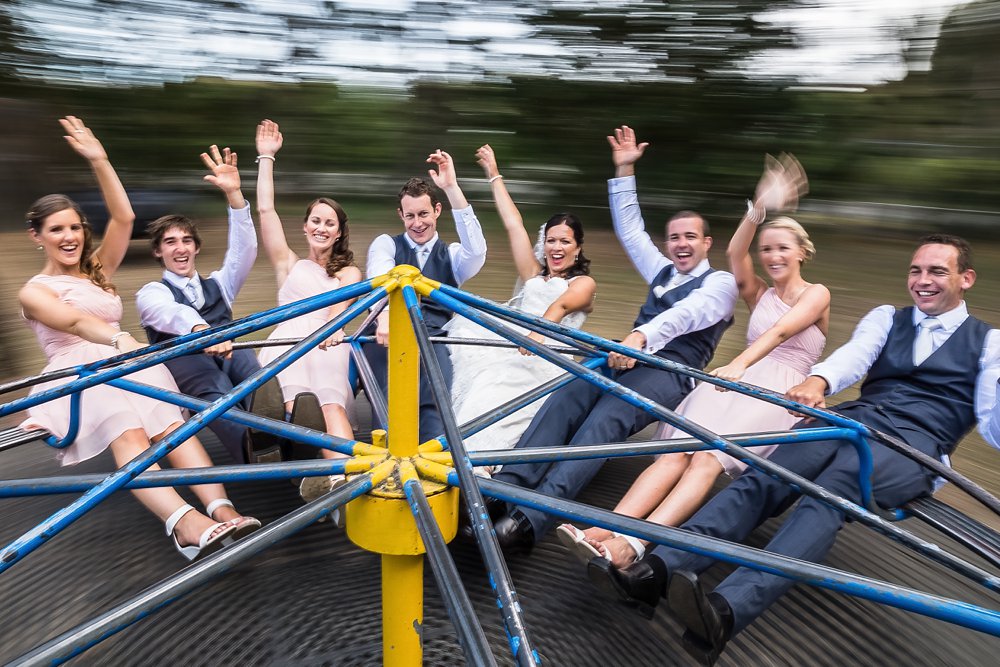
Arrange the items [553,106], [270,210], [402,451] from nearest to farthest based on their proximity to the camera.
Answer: [402,451] < [270,210] < [553,106]

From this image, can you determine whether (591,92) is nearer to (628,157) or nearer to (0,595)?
(628,157)

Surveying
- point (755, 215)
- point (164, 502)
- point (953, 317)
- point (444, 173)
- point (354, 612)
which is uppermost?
point (444, 173)

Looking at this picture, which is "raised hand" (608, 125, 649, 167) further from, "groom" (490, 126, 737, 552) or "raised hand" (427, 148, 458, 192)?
"raised hand" (427, 148, 458, 192)

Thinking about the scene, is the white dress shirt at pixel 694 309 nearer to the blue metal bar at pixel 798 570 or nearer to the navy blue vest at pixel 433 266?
the navy blue vest at pixel 433 266

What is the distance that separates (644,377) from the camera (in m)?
2.75

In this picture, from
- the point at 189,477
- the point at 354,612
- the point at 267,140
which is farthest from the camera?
the point at 267,140

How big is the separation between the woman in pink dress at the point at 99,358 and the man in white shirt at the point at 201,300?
0.41 ft

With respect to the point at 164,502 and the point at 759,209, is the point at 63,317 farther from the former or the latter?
the point at 759,209

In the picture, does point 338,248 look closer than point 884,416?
No

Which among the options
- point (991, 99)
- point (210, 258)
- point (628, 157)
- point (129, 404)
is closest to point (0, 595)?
point (129, 404)

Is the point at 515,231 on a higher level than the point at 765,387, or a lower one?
higher

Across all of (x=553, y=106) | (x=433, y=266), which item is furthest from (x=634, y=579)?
(x=553, y=106)

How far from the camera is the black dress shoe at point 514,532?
2.21 m

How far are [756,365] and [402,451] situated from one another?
66.5 inches
